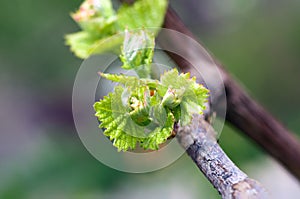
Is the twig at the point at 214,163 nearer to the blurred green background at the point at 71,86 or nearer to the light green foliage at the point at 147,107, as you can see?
the light green foliage at the point at 147,107

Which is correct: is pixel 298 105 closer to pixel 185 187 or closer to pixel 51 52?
pixel 185 187

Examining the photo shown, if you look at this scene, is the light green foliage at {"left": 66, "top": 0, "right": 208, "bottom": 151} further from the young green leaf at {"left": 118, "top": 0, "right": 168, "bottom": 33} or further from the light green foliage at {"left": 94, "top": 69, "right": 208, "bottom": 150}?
the young green leaf at {"left": 118, "top": 0, "right": 168, "bottom": 33}

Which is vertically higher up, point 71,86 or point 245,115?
point 71,86

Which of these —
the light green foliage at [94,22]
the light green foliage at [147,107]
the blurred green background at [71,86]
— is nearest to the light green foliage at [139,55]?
the light green foliage at [147,107]

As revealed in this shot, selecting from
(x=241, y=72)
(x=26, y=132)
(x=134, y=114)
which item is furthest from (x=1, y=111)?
(x=134, y=114)

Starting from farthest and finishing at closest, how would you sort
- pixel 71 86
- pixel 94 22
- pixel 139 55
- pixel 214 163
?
pixel 71 86, pixel 94 22, pixel 139 55, pixel 214 163

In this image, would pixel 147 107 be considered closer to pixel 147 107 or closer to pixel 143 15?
pixel 147 107

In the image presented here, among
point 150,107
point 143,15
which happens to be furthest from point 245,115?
point 150,107
